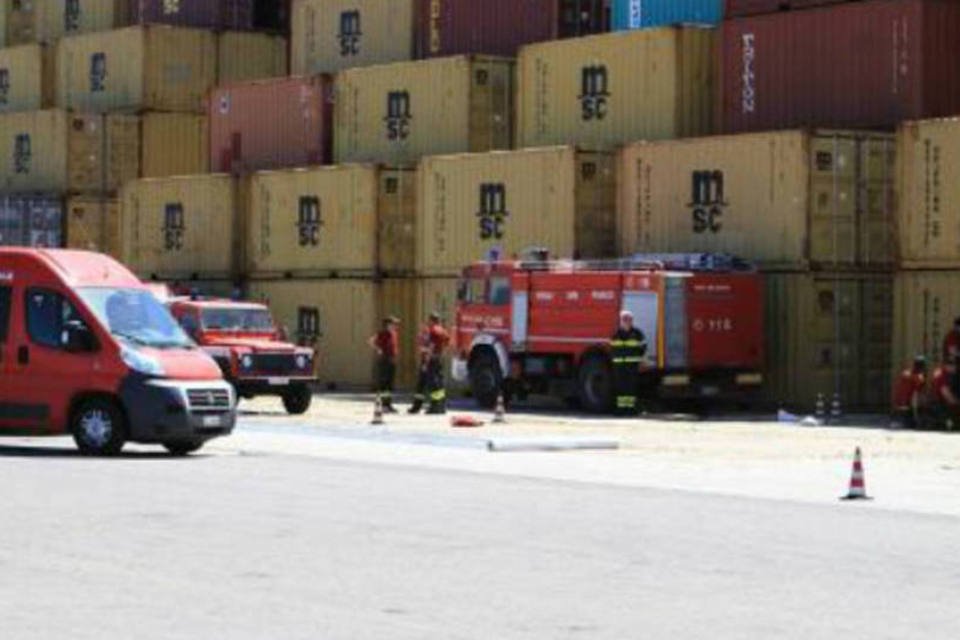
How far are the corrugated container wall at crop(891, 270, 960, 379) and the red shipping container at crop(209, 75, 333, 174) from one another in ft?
57.6

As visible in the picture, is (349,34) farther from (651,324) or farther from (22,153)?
(651,324)

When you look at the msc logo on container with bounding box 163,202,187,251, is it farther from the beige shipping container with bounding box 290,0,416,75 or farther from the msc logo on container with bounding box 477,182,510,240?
the msc logo on container with bounding box 477,182,510,240

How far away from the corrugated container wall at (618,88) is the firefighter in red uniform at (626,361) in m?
5.84

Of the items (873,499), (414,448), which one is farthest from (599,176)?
(873,499)

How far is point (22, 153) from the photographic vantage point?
54531 millimetres

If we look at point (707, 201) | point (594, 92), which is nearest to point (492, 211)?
point (594, 92)

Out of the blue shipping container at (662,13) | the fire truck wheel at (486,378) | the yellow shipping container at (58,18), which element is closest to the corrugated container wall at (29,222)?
the yellow shipping container at (58,18)

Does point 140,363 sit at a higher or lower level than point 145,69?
lower

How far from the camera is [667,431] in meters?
29.1

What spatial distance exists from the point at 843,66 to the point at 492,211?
7.32m

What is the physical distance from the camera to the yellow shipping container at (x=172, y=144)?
2149 inches

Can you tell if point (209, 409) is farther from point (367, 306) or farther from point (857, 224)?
point (367, 306)

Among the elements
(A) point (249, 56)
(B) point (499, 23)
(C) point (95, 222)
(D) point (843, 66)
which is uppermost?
(A) point (249, 56)

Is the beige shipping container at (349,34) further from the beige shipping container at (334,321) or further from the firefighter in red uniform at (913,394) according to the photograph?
the firefighter in red uniform at (913,394)
